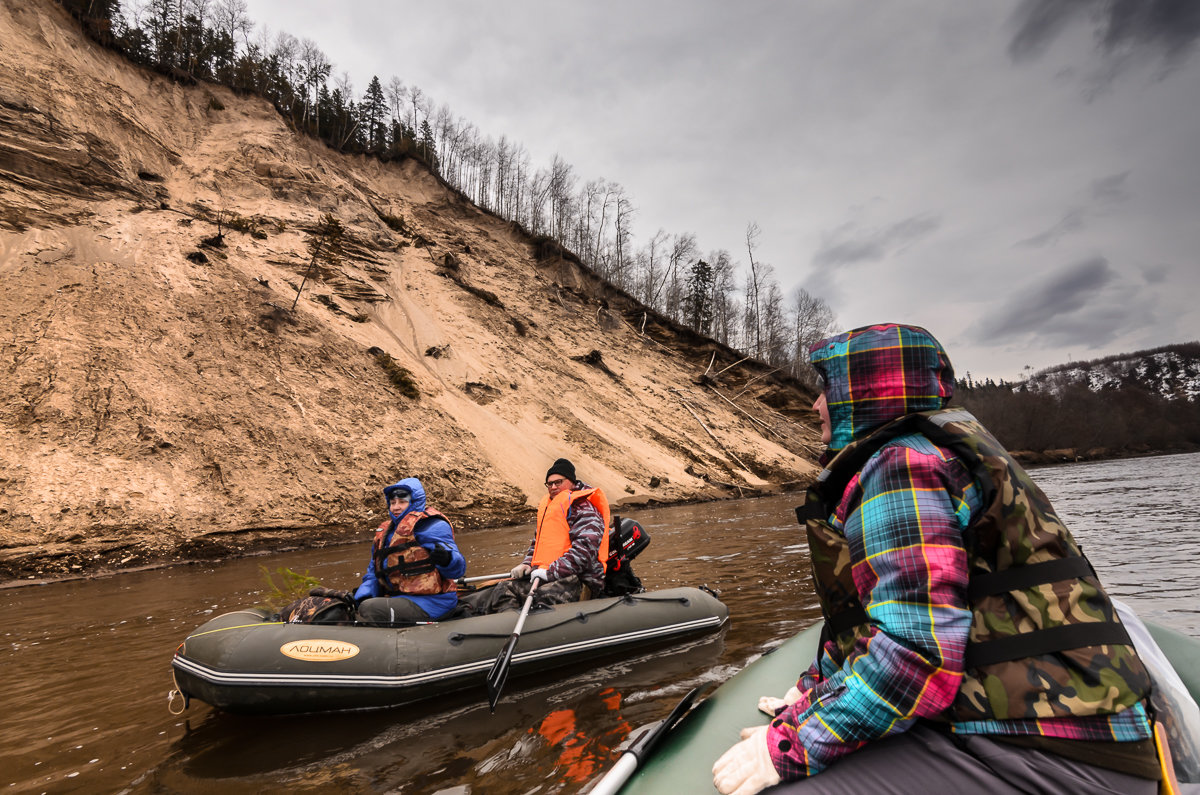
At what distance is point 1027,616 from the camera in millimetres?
1350

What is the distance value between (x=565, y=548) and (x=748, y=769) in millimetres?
4121

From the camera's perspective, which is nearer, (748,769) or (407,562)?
(748,769)

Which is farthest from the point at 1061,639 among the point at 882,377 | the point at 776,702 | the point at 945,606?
the point at 776,702

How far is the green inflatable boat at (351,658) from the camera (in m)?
4.04

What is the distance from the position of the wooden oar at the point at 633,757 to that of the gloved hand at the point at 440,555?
2.79 m

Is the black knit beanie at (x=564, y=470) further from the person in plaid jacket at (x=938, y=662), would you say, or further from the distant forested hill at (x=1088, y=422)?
the distant forested hill at (x=1088, y=422)

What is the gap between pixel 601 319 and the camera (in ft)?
99.6

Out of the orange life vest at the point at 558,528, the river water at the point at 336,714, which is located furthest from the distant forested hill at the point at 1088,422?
the orange life vest at the point at 558,528

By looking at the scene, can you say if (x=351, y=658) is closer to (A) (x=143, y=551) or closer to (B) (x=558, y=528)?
→ (B) (x=558, y=528)

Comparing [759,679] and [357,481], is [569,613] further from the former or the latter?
[357,481]

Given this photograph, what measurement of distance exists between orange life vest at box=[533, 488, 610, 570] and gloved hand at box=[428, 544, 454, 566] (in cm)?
101

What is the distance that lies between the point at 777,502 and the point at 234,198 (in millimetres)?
21487

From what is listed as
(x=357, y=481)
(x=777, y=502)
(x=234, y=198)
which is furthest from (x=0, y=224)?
(x=777, y=502)

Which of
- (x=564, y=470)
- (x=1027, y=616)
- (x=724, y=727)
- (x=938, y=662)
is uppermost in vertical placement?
(x=564, y=470)
